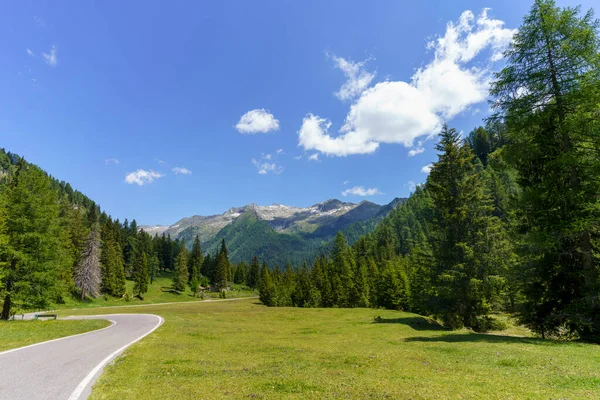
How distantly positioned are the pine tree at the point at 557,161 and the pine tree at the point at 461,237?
18.4ft

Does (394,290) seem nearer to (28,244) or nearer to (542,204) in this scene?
(542,204)

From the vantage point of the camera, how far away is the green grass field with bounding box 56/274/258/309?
211 ft

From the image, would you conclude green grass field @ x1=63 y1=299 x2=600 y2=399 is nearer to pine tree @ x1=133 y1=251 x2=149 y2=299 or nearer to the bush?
the bush

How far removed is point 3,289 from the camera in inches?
1096

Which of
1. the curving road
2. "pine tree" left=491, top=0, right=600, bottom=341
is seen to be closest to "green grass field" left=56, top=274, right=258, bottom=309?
the curving road

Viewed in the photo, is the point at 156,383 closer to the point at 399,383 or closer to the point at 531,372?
the point at 399,383

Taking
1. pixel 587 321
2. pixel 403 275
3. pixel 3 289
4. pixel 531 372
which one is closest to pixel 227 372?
pixel 531 372

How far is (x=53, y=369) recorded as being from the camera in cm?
1052

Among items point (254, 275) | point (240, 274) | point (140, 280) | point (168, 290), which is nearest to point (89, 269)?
point (140, 280)

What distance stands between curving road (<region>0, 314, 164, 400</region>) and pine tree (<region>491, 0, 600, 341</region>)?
22.7 m

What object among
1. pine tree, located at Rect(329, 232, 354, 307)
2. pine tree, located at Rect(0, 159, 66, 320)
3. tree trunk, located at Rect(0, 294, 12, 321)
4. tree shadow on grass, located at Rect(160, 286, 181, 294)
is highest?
pine tree, located at Rect(0, 159, 66, 320)

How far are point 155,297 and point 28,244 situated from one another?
76.2m

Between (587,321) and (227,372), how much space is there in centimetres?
1929

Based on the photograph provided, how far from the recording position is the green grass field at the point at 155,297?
64.3 m
